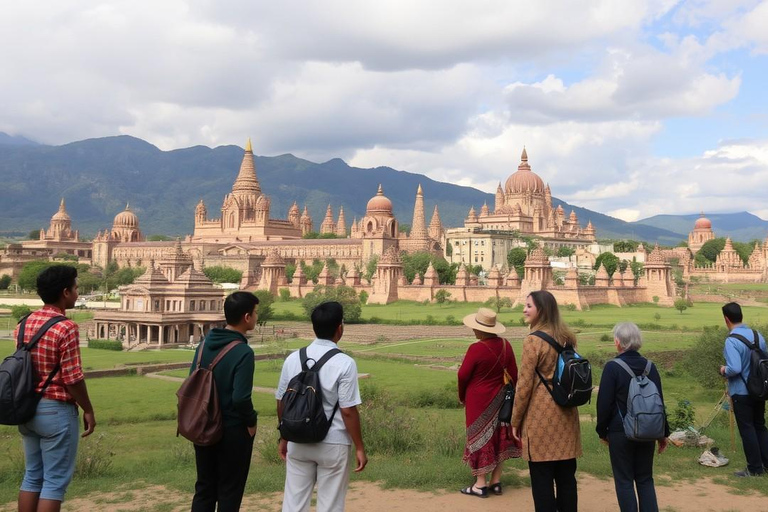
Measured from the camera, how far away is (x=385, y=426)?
41.0 feet

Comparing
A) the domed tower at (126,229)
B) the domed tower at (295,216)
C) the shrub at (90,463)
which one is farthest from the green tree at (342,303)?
the domed tower at (126,229)

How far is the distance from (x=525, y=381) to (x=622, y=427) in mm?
1074

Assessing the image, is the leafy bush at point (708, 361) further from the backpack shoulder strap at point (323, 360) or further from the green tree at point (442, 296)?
the green tree at point (442, 296)

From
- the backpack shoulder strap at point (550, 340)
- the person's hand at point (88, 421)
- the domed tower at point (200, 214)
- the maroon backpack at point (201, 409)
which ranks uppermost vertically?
the domed tower at point (200, 214)

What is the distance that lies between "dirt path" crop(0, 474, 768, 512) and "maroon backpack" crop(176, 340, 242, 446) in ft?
7.81

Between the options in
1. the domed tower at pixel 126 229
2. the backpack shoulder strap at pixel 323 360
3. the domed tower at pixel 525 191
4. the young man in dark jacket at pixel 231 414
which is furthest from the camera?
the domed tower at pixel 126 229

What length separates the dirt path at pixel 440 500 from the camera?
28.8 ft

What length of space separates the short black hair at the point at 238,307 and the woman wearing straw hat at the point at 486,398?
8.95 feet

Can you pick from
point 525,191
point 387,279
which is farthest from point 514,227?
point 387,279

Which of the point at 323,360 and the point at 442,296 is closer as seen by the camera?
the point at 323,360

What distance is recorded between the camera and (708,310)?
55.9 m

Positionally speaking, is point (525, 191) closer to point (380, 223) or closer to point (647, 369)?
point (380, 223)

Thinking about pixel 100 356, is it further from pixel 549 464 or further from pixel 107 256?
pixel 107 256

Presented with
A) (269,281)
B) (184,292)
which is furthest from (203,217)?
(184,292)
